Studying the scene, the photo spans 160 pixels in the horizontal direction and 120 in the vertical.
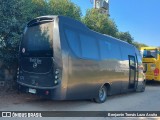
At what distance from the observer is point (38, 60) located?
28.0ft

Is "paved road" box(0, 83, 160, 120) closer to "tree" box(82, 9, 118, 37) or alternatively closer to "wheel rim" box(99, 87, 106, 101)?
"wheel rim" box(99, 87, 106, 101)

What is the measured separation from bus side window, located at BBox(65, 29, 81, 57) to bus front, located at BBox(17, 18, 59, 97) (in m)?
0.52

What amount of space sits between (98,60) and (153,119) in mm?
2962

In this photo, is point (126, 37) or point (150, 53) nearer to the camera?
point (150, 53)

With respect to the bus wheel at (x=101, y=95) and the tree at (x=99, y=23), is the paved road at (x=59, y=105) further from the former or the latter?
the tree at (x=99, y=23)

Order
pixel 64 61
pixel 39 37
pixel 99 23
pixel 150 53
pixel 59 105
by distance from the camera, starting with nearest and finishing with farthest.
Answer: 1. pixel 64 61
2. pixel 39 37
3. pixel 59 105
4. pixel 150 53
5. pixel 99 23

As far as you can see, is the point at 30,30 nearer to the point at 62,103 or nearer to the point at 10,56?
the point at 10,56

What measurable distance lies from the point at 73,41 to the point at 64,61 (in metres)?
0.89

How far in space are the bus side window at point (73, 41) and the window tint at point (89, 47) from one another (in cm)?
31

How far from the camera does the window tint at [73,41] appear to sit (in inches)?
329

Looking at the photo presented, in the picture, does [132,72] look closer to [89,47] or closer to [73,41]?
[89,47]

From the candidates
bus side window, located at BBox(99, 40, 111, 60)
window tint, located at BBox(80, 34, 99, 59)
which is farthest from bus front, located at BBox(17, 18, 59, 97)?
bus side window, located at BBox(99, 40, 111, 60)

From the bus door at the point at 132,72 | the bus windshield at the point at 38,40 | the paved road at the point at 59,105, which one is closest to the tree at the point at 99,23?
the bus door at the point at 132,72

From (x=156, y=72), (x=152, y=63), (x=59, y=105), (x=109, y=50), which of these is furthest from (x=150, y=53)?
(x=59, y=105)
